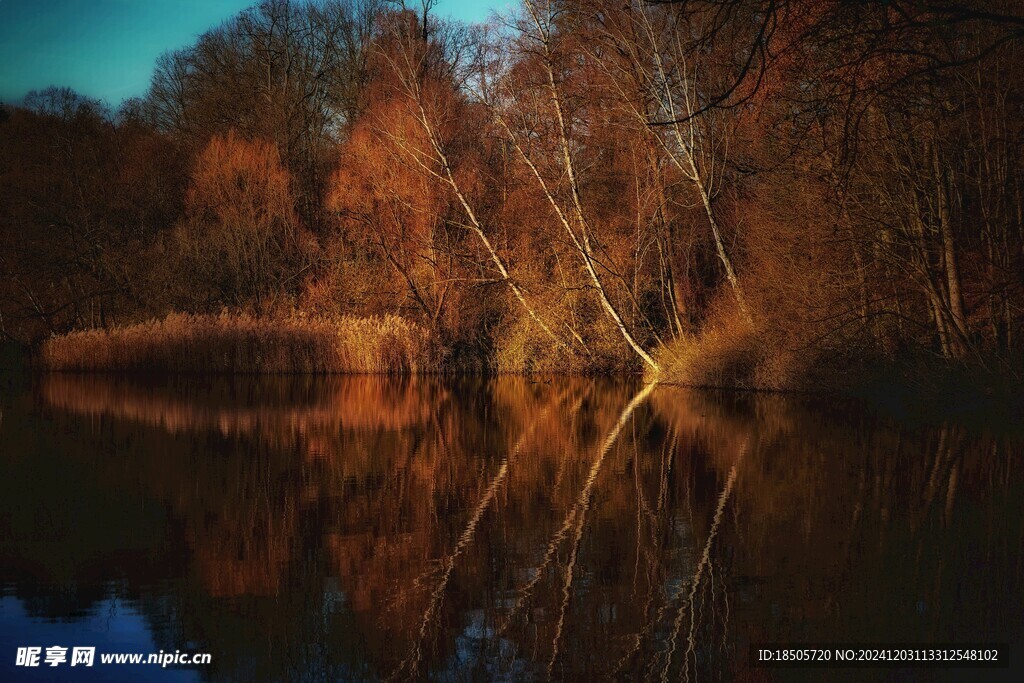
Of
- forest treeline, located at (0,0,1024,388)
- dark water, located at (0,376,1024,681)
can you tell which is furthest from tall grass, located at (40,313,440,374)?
dark water, located at (0,376,1024,681)

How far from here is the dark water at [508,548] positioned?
16.0 feet

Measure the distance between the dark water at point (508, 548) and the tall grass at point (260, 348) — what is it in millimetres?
11841

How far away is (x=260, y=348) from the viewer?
83.8 ft

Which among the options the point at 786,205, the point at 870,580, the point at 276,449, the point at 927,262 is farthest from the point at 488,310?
the point at 870,580

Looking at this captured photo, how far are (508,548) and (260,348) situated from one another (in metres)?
19.8

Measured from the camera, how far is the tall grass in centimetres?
2533

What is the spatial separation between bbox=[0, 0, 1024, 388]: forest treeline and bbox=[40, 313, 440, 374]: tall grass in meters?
1.35

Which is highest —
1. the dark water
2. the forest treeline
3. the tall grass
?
the forest treeline

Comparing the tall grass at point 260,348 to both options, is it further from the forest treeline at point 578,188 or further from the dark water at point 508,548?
the dark water at point 508,548

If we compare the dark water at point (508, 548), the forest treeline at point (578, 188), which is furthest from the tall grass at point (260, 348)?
the dark water at point (508, 548)

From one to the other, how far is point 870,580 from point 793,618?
2.96 feet

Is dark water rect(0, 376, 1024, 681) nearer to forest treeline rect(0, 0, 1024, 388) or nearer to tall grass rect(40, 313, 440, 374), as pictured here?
forest treeline rect(0, 0, 1024, 388)

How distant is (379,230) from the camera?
101 feet

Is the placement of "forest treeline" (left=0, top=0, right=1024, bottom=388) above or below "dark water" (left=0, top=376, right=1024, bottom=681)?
above
